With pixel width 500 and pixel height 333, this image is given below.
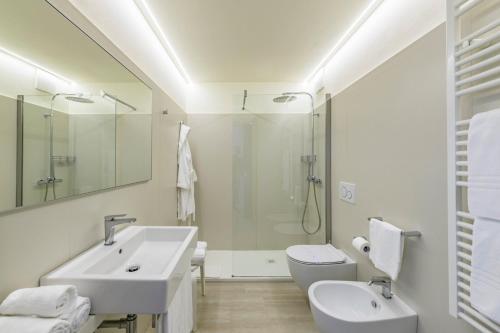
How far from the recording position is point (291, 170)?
278cm

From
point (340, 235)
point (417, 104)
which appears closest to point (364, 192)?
point (340, 235)

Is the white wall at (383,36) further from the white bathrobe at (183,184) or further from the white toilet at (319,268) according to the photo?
the white bathrobe at (183,184)

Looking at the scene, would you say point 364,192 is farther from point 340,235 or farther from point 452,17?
point 452,17

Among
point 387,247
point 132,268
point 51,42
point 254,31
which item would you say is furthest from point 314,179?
point 51,42

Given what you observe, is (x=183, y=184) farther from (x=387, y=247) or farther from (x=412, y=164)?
(x=412, y=164)

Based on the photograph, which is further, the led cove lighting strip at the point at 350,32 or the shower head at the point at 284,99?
the shower head at the point at 284,99

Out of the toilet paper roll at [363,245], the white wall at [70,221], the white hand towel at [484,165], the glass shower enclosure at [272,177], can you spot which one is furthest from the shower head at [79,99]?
the toilet paper roll at [363,245]

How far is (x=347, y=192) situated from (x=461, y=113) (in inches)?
45.2

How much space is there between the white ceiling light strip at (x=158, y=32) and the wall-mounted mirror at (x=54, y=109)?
0.55 m

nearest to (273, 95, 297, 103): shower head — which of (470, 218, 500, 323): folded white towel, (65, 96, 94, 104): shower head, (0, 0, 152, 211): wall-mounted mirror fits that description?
(0, 0, 152, 211): wall-mounted mirror

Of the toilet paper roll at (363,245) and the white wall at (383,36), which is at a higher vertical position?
the white wall at (383,36)

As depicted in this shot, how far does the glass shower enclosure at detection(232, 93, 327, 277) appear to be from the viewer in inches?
107

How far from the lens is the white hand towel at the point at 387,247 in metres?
1.25

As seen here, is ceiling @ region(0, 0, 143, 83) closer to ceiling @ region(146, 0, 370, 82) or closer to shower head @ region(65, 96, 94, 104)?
shower head @ region(65, 96, 94, 104)
